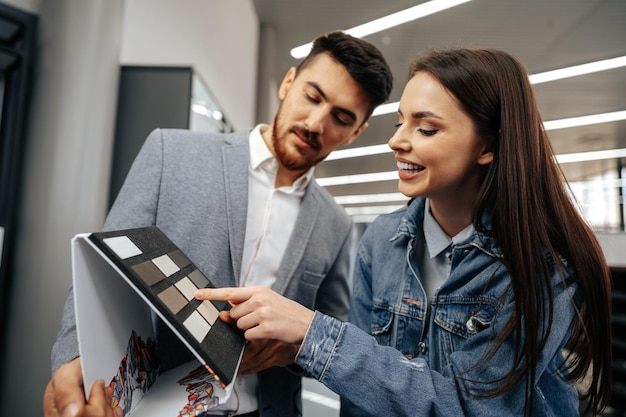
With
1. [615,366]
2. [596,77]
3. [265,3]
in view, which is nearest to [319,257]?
[596,77]

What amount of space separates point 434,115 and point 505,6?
1.47m

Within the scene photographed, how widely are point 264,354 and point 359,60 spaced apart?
937 millimetres

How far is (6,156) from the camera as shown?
1525 millimetres

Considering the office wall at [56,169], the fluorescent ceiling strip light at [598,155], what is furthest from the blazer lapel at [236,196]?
the fluorescent ceiling strip light at [598,155]

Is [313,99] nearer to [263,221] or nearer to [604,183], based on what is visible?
[263,221]

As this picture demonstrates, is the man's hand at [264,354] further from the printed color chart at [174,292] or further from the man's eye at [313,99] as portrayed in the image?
the man's eye at [313,99]

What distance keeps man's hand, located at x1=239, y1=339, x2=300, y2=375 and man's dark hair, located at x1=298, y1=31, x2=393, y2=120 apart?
87 centimetres

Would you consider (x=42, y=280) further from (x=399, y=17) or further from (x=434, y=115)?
(x=399, y=17)

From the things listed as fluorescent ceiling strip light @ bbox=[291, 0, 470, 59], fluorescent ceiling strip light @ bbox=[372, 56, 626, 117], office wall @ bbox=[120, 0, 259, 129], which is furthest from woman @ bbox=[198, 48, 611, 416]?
fluorescent ceiling strip light @ bbox=[291, 0, 470, 59]

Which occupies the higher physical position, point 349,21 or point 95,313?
point 349,21

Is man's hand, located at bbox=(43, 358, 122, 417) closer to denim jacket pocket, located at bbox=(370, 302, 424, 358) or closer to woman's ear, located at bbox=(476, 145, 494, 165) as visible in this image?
denim jacket pocket, located at bbox=(370, 302, 424, 358)

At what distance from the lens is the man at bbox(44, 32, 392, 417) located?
976mm

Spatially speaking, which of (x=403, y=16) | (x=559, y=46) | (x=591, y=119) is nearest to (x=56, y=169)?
(x=591, y=119)

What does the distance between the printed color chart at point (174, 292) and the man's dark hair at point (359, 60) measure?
2.75 feet
